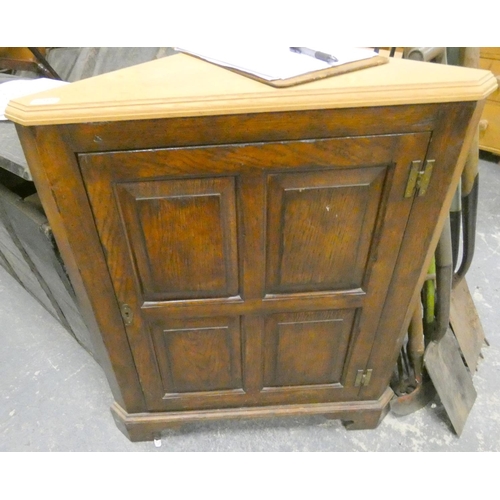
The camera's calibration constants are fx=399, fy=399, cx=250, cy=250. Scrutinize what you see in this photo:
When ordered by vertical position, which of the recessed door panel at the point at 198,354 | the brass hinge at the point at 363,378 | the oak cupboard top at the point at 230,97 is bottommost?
the brass hinge at the point at 363,378

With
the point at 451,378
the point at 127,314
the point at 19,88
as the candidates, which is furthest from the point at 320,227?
the point at 19,88

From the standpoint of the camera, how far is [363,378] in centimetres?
102

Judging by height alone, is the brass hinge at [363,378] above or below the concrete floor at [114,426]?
above

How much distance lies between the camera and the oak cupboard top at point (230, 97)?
57 cm

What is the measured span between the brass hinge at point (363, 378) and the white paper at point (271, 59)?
28.4 inches

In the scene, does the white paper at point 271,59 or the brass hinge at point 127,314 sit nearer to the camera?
the white paper at point 271,59

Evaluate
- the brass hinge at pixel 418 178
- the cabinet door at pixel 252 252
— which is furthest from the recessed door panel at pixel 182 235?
the brass hinge at pixel 418 178

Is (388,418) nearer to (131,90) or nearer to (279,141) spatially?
(279,141)

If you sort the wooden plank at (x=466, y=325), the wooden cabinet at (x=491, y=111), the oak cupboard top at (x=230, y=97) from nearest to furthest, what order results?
the oak cupboard top at (x=230, y=97) < the wooden plank at (x=466, y=325) < the wooden cabinet at (x=491, y=111)

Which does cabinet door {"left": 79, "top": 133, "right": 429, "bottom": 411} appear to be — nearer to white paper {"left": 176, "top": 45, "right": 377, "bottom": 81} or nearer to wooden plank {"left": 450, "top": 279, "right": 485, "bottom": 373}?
white paper {"left": 176, "top": 45, "right": 377, "bottom": 81}

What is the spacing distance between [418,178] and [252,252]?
0.32 metres

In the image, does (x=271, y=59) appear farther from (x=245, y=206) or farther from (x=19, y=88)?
(x=19, y=88)

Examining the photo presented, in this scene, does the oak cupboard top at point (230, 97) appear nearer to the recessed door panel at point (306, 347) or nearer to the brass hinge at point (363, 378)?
the recessed door panel at point (306, 347)

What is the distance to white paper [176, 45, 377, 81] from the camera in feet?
2.05
